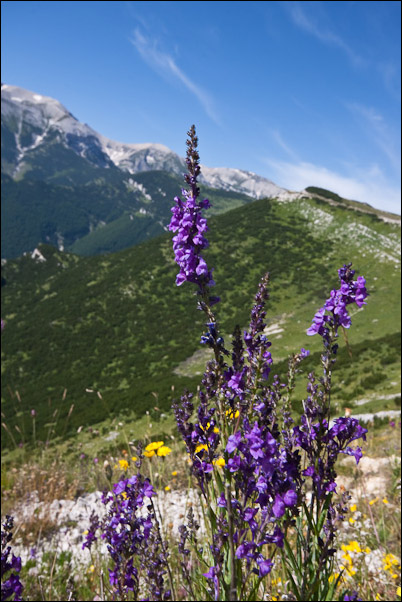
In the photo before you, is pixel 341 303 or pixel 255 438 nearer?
pixel 255 438

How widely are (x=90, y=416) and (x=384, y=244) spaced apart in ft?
161

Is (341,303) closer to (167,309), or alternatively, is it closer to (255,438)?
(255,438)

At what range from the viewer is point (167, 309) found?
4922cm

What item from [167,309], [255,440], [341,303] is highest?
[341,303]

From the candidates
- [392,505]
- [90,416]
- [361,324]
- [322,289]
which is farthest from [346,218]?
[392,505]

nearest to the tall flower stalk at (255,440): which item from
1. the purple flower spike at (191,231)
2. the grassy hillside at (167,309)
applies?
the purple flower spike at (191,231)

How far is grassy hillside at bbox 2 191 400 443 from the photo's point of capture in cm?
2942

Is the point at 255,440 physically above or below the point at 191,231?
below

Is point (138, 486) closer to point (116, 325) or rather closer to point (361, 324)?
point (361, 324)

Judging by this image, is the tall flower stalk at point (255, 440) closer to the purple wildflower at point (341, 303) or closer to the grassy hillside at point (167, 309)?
the purple wildflower at point (341, 303)

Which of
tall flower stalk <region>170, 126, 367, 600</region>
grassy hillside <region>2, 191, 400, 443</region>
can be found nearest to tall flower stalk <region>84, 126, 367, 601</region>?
tall flower stalk <region>170, 126, 367, 600</region>

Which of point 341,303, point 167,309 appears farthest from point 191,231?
point 167,309

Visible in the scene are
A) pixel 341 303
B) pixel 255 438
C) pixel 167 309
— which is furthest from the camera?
pixel 167 309

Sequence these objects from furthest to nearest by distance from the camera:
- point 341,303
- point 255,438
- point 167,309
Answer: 1. point 167,309
2. point 341,303
3. point 255,438
